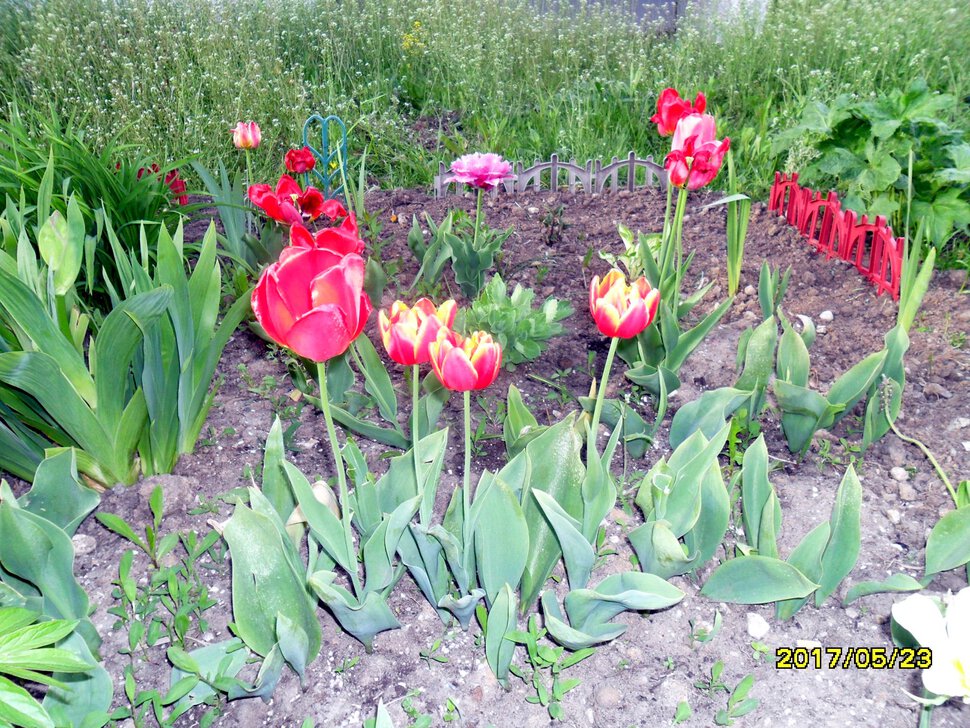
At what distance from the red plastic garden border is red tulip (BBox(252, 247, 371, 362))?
1933 mm

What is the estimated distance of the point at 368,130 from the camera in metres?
4.18

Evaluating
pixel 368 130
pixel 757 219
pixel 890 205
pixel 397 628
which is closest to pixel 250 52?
pixel 368 130

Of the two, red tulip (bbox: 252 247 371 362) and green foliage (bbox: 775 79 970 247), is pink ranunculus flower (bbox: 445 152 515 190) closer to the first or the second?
green foliage (bbox: 775 79 970 247)

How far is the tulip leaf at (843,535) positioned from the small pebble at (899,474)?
1.70 ft

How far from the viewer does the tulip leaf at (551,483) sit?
149cm

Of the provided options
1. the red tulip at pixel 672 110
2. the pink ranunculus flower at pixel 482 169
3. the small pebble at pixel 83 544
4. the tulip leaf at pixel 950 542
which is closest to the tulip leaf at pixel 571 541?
the tulip leaf at pixel 950 542

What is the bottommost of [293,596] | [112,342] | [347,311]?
[293,596]

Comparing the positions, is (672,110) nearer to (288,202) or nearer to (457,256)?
(457,256)

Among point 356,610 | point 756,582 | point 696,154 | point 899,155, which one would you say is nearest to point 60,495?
point 356,610

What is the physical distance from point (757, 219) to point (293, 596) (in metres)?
2.55

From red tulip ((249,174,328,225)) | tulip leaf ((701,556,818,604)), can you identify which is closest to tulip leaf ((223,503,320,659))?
tulip leaf ((701,556,818,604))

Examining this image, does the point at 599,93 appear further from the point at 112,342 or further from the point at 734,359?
the point at 112,342

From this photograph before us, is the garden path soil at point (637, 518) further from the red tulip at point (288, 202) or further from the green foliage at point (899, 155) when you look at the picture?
the red tulip at point (288, 202)

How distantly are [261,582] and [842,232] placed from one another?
2301mm
